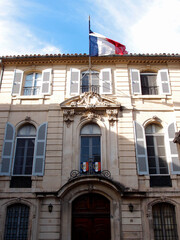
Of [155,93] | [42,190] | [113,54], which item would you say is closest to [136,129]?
[155,93]

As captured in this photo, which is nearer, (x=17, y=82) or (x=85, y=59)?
(x=17, y=82)

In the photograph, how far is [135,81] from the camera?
44.0ft

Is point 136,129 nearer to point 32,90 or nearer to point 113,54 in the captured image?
point 113,54

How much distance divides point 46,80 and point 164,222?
9.01 meters

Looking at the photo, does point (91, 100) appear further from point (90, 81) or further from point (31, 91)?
point (31, 91)

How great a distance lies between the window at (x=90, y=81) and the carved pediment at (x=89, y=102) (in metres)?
0.51

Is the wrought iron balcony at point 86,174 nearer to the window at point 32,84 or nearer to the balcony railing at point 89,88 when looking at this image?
the balcony railing at point 89,88

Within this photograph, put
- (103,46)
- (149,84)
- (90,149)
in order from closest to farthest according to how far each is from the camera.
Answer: (90,149), (103,46), (149,84)

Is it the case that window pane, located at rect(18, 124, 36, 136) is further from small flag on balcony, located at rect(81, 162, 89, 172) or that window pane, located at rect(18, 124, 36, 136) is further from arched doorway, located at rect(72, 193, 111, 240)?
arched doorway, located at rect(72, 193, 111, 240)

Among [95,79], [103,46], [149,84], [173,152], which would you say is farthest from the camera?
[95,79]

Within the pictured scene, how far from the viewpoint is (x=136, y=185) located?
426 inches

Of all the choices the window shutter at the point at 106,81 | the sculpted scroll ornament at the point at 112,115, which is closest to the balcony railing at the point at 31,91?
the window shutter at the point at 106,81

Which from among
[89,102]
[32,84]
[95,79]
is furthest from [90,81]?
[32,84]

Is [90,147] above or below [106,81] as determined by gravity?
below
